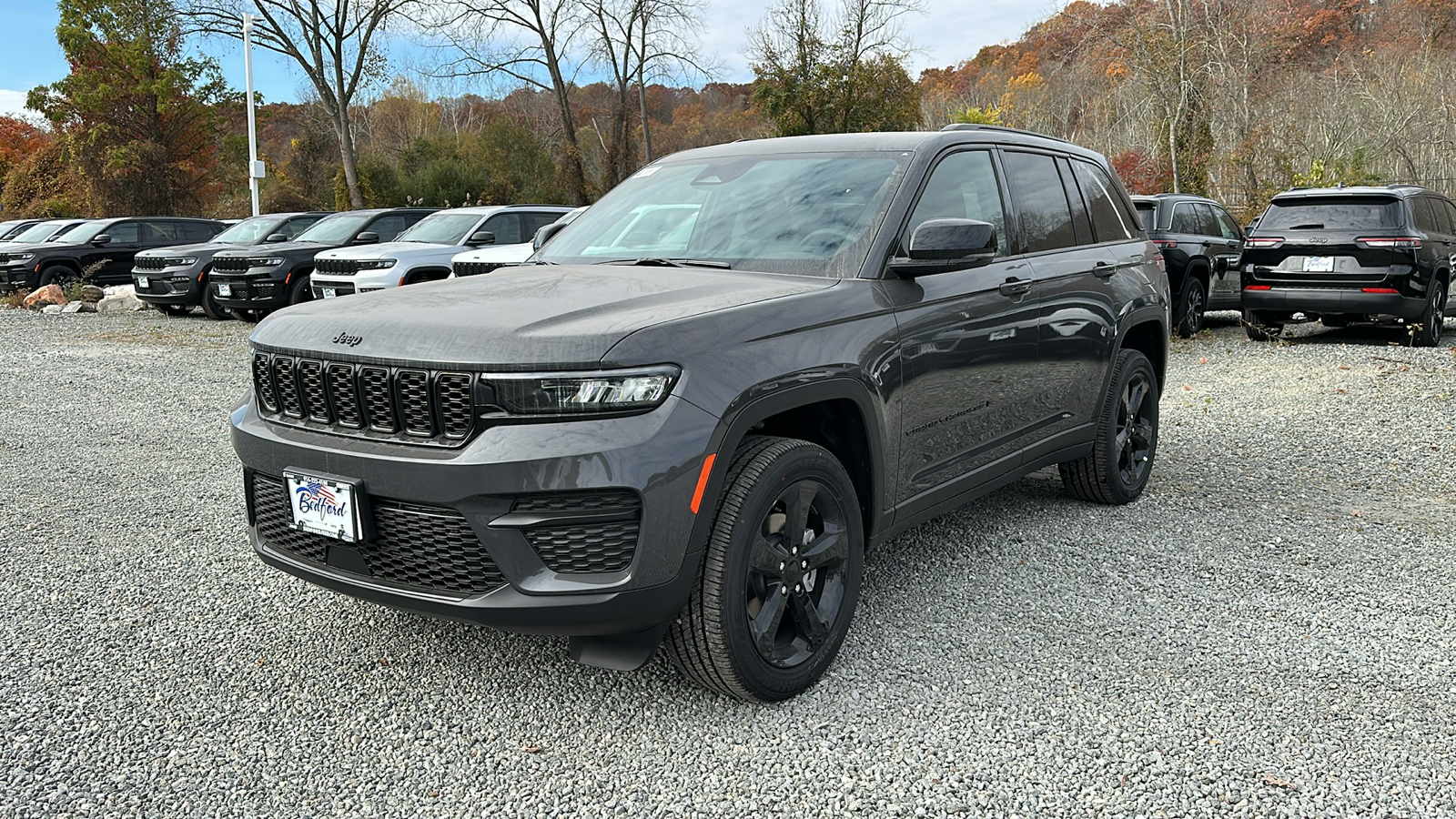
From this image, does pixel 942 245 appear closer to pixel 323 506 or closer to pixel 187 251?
pixel 323 506

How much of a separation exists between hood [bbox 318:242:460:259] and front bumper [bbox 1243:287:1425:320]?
9.59 m

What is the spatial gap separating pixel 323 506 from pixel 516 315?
771 mm

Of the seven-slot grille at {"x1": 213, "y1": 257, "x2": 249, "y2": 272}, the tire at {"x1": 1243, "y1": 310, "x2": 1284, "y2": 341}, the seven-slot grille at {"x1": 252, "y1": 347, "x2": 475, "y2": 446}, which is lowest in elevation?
the tire at {"x1": 1243, "y1": 310, "x2": 1284, "y2": 341}

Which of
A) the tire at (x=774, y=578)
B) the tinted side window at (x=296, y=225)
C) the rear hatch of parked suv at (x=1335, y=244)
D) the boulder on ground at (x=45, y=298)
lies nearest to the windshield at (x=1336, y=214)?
the rear hatch of parked suv at (x=1335, y=244)

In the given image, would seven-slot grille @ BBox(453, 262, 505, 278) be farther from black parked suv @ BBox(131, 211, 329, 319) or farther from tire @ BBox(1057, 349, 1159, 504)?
tire @ BBox(1057, 349, 1159, 504)

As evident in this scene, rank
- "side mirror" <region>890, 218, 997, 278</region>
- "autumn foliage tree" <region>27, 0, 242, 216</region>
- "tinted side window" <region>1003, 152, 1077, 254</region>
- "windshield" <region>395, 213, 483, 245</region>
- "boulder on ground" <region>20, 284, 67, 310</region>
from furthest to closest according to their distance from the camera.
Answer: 1. "autumn foliage tree" <region>27, 0, 242, 216</region>
2. "boulder on ground" <region>20, 284, 67, 310</region>
3. "windshield" <region>395, 213, 483, 245</region>
4. "tinted side window" <region>1003, 152, 1077, 254</region>
5. "side mirror" <region>890, 218, 997, 278</region>

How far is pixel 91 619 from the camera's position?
4.02 meters

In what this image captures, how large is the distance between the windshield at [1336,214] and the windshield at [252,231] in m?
14.6

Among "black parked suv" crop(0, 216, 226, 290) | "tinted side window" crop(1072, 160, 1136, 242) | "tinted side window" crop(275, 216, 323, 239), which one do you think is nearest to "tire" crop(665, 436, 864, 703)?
"tinted side window" crop(1072, 160, 1136, 242)

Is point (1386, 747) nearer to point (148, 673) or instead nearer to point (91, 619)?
point (148, 673)

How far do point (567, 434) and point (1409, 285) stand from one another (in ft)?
36.9

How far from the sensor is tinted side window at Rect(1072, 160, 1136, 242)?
17.5ft

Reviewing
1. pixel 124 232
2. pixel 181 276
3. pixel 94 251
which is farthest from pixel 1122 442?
pixel 94 251

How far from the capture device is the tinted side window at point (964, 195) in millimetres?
4062
